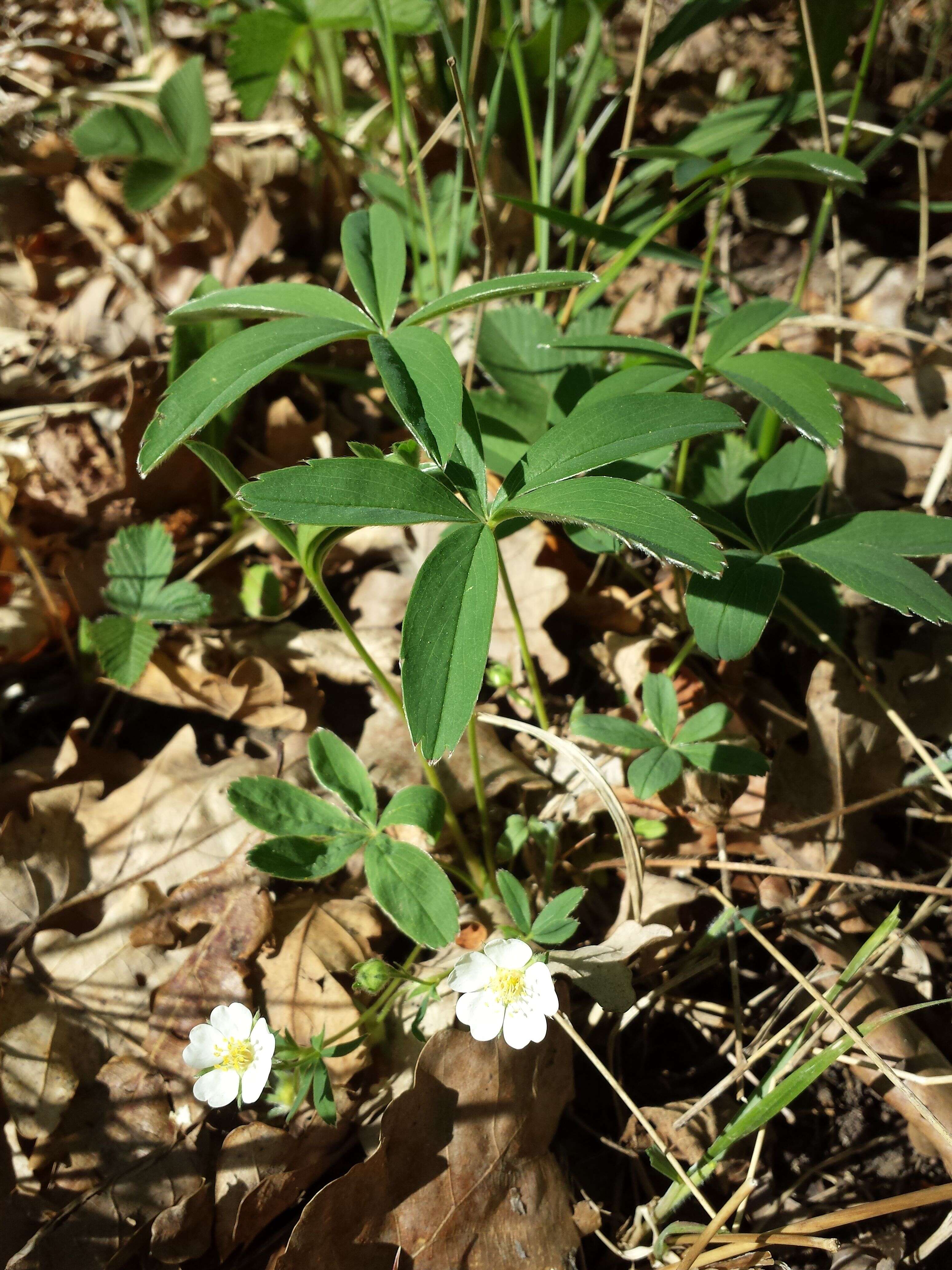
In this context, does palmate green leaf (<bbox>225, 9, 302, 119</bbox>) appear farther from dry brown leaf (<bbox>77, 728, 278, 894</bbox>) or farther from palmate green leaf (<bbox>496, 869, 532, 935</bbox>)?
palmate green leaf (<bbox>496, 869, 532, 935</bbox>)

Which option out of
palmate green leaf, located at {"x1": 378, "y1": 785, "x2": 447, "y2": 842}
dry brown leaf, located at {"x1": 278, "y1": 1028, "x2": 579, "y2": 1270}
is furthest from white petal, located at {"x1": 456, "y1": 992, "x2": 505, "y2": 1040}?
palmate green leaf, located at {"x1": 378, "y1": 785, "x2": 447, "y2": 842}

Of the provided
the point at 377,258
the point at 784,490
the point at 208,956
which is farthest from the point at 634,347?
the point at 208,956

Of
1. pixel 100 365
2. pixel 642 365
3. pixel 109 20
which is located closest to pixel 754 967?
pixel 642 365

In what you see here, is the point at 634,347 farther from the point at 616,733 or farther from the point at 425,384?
the point at 616,733

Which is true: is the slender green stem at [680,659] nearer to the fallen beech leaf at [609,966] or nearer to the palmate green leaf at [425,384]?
the fallen beech leaf at [609,966]

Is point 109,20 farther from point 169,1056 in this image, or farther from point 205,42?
point 169,1056

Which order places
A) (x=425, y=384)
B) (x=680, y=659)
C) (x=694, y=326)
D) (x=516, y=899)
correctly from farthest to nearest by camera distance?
(x=694, y=326) < (x=680, y=659) < (x=516, y=899) < (x=425, y=384)
